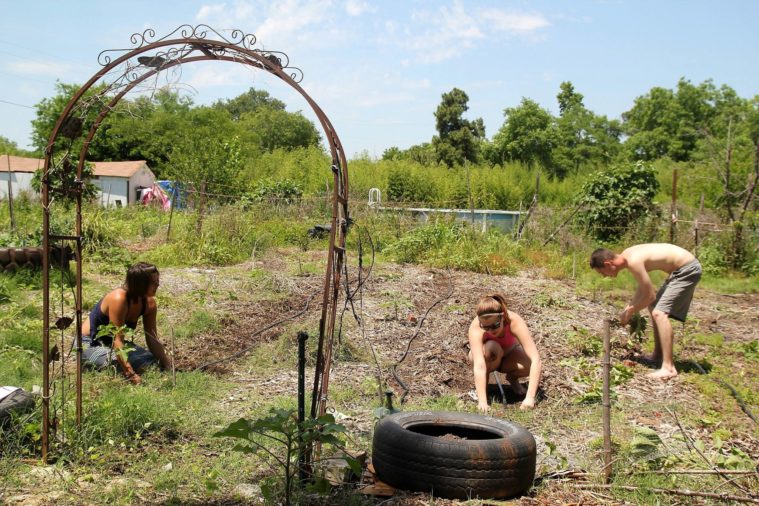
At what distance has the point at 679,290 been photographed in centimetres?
667

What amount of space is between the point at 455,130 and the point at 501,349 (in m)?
34.7

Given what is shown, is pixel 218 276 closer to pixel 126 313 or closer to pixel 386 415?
pixel 126 313

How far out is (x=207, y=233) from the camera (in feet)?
44.7

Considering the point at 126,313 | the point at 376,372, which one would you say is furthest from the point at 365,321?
the point at 126,313

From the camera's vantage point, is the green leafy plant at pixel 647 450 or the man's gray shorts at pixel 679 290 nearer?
the green leafy plant at pixel 647 450

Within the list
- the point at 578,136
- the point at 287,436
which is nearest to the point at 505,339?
the point at 287,436

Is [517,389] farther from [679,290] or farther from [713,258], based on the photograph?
[713,258]

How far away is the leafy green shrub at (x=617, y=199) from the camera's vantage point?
48.8 ft

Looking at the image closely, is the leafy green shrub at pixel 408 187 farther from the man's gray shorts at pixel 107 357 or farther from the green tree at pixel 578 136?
the green tree at pixel 578 136

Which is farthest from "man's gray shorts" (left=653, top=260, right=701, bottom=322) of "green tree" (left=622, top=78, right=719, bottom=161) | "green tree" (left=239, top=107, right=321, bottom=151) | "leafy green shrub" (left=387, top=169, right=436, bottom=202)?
"green tree" (left=239, top=107, right=321, bottom=151)

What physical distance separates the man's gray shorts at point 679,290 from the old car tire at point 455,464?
11.9 ft

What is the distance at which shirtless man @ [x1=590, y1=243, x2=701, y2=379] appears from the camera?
21.3 feet

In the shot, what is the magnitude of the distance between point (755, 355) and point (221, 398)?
5.71 m

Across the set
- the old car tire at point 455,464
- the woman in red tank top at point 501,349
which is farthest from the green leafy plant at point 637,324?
the old car tire at point 455,464
